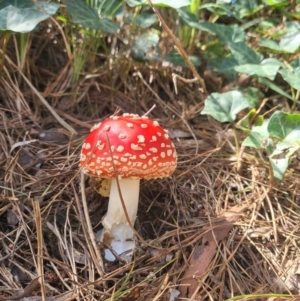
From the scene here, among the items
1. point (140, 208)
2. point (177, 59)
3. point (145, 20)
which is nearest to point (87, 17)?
point (145, 20)

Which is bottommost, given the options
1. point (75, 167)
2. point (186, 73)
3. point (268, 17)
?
point (75, 167)

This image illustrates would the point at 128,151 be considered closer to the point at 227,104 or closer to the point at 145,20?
the point at 227,104

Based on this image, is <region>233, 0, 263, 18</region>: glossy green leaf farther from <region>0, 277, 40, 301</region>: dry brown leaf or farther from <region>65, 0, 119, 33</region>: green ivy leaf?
<region>0, 277, 40, 301</region>: dry brown leaf

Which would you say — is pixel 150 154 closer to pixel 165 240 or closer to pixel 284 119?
pixel 165 240

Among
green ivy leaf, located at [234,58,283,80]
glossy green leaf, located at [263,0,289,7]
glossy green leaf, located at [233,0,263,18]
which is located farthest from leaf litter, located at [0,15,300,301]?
glossy green leaf, located at [263,0,289,7]

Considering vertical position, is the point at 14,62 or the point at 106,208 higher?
the point at 14,62

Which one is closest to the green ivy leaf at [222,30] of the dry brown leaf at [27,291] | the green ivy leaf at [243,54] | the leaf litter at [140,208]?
the green ivy leaf at [243,54]

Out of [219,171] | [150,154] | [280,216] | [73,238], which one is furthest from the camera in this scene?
[219,171]

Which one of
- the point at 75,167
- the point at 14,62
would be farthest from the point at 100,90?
the point at 75,167
